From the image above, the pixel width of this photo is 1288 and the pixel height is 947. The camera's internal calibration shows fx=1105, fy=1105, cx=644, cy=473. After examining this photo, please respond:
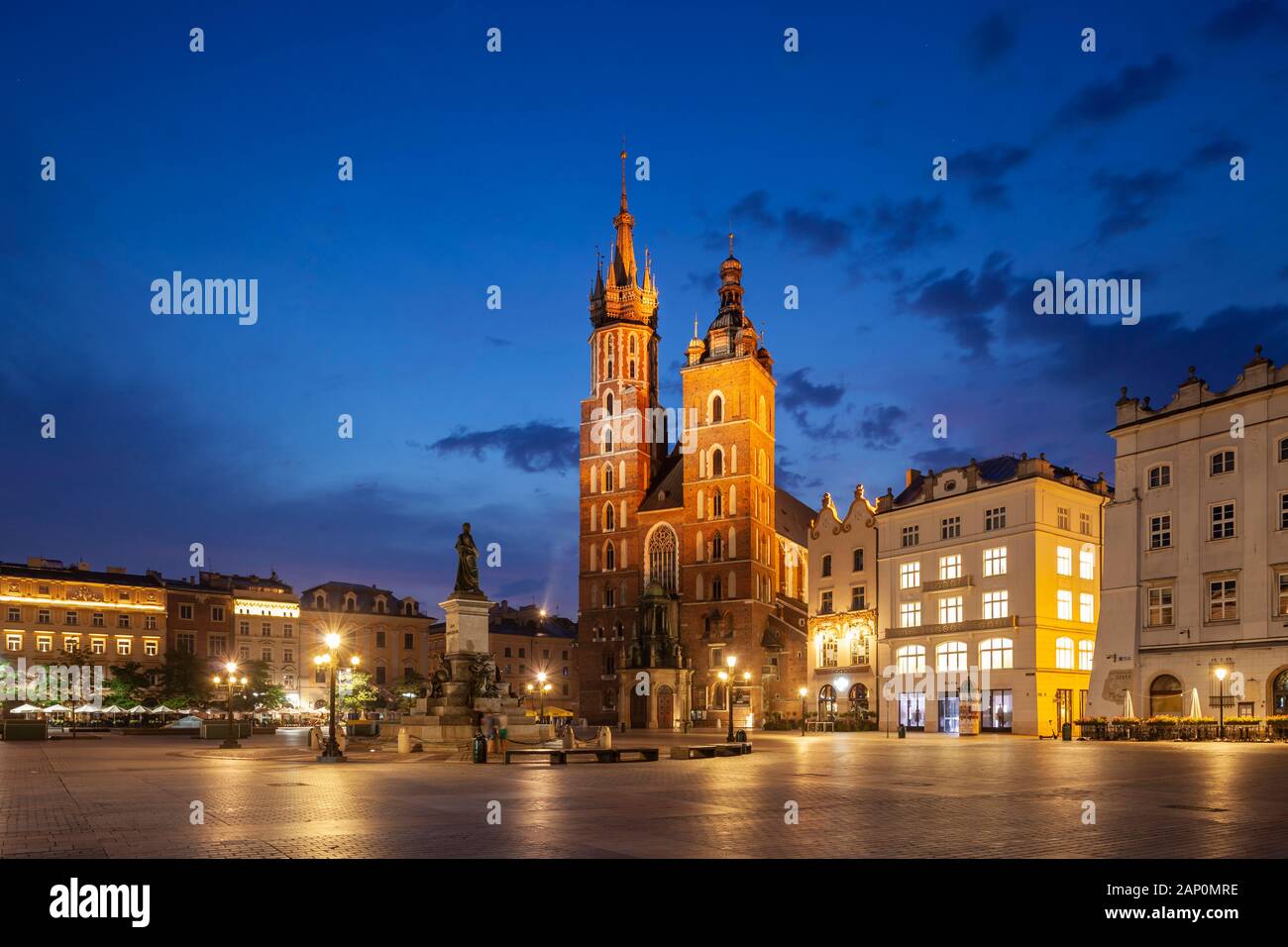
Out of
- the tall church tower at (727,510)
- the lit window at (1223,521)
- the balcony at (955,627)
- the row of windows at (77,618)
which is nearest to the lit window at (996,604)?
the balcony at (955,627)

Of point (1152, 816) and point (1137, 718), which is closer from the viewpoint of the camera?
point (1152, 816)

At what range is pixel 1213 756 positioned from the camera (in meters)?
33.1

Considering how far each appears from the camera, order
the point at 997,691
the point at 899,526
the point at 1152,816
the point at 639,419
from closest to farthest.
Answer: the point at 1152,816 → the point at 997,691 → the point at 899,526 → the point at 639,419

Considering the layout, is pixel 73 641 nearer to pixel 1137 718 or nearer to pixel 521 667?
pixel 521 667

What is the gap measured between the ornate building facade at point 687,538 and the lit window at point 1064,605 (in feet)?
95.6

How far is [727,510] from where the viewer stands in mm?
97500

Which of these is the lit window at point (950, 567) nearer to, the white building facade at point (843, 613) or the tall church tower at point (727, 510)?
the white building facade at point (843, 613)

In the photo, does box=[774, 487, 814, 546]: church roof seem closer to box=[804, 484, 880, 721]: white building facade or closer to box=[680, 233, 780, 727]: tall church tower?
box=[680, 233, 780, 727]: tall church tower

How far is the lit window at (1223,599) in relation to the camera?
48.2 meters

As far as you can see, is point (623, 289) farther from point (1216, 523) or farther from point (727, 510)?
point (1216, 523)

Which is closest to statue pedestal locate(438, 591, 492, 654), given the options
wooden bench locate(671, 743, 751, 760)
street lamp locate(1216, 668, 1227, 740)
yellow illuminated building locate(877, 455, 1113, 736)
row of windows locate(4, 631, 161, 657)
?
wooden bench locate(671, 743, 751, 760)

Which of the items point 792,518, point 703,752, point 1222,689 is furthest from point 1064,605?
point 792,518
